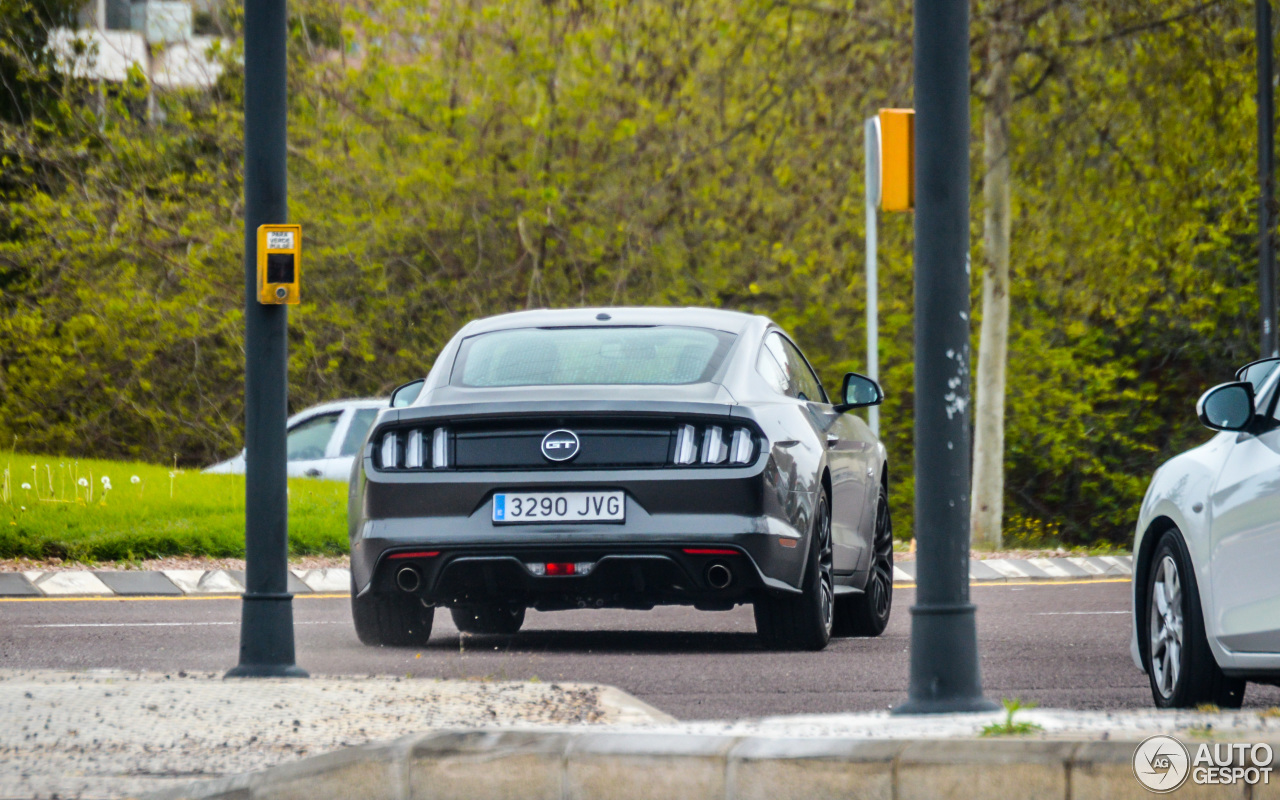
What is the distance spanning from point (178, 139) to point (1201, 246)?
14.2m

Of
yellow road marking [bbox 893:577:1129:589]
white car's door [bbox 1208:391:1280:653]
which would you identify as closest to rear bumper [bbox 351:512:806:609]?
white car's door [bbox 1208:391:1280:653]

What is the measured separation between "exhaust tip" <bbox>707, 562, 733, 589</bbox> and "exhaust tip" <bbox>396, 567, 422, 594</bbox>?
4.27ft

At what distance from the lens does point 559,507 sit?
26.2 feet

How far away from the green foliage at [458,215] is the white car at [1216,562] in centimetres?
1378

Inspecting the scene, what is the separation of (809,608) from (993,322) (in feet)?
39.6

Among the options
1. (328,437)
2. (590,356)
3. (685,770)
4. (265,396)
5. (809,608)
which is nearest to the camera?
(685,770)

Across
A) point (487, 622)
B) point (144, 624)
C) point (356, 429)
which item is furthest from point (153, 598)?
point (356, 429)

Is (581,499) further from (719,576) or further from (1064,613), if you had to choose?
(1064,613)

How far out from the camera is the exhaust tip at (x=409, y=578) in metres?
8.18

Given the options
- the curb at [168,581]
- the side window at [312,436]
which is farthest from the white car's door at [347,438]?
the curb at [168,581]

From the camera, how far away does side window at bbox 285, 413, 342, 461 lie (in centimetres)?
1986

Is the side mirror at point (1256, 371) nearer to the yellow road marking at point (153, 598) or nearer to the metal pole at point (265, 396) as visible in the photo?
the metal pole at point (265, 396)

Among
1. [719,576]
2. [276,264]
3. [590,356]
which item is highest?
[276,264]

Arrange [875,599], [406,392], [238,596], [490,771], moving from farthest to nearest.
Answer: [238,596] → [875,599] → [406,392] → [490,771]
